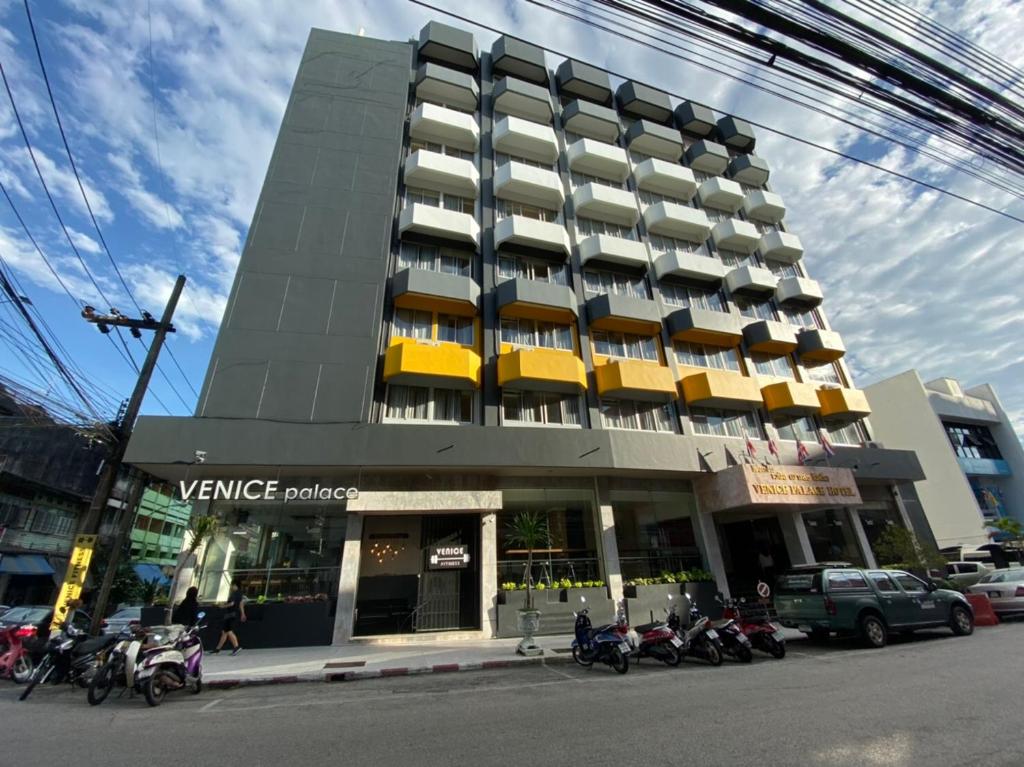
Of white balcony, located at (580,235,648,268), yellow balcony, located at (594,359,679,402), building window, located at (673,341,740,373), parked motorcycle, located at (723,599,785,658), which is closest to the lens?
parked motorcycle, located at (723,599,785,658)

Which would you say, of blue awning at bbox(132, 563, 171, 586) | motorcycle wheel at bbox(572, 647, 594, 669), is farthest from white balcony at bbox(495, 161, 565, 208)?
blue awning at bbox(132, 563, 171, 586)

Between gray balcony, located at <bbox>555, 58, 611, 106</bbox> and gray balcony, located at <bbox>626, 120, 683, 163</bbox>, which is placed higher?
gray balcony, located at <bbox>555, 58, 611, 106</bbox>

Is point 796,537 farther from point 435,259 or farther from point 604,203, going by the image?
point 435,259

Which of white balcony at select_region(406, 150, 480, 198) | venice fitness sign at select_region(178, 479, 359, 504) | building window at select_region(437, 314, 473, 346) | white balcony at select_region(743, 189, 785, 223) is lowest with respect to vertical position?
venice fitness sign at select_region(178, 479, 359, 504)

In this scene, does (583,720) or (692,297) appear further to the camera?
(692,297)

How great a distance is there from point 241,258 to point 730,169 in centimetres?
2898

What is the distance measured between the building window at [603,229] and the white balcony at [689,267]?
2.30m

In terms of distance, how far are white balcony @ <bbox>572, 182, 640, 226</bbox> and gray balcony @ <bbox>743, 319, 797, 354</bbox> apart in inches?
337

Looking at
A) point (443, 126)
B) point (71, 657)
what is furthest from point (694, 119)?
point (71, 657)

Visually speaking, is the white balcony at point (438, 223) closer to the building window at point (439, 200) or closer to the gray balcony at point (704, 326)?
the building window at point (439, 200)

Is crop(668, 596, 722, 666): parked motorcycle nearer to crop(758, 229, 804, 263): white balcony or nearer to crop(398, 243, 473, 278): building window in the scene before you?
crop(398, 243, 473, 278): building window

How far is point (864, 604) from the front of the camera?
34.4 feet

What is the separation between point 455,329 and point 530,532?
8.78m

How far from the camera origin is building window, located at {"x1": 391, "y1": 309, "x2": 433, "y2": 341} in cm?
1794
